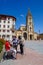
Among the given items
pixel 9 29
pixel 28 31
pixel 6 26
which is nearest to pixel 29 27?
pixel 28 31

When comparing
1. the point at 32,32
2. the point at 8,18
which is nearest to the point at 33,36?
the point at 32,32

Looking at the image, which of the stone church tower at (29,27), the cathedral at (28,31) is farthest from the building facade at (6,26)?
the stone church tower at (29,27)

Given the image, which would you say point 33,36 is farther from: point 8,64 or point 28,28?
point 8,64

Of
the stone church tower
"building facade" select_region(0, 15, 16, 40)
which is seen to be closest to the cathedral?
the stone church tower

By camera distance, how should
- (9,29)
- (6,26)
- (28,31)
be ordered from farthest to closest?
(28,31) < (6,26) < (9,29)

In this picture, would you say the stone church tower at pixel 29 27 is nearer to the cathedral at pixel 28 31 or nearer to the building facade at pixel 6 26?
the cathedral at pixel 28 31

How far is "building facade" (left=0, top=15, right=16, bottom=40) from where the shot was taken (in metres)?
90.4

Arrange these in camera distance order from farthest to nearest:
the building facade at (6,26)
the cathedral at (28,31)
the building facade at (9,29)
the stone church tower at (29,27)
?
the stone church tower at (29,27), the cathedral at (28,31), the building facade at (9,29), the building facade at (6,26)

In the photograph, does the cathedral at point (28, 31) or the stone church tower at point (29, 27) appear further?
the stone church tower at point (29, 27)

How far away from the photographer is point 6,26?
9294cm

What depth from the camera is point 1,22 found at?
95312mm

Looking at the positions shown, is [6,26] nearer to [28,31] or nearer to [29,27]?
[28,31]

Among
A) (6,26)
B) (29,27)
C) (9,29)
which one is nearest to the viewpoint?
(9,29)

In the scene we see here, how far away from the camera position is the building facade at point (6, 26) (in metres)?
90.4
